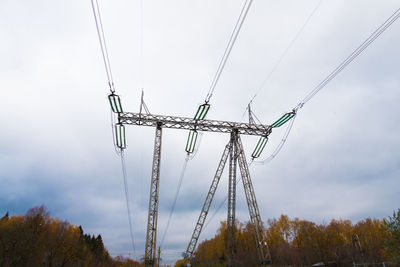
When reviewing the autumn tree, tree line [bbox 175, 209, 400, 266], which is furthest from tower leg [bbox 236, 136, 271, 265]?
tree line [bbox 175, 209, 400, 266]

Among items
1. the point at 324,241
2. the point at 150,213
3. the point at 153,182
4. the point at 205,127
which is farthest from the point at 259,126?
the point at 324,241

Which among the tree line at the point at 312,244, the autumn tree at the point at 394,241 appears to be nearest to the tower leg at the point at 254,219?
the autumn tree at the point at 394,241

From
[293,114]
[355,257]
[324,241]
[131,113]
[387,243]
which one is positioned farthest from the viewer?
[324,241]

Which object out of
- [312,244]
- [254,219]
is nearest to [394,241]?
[254,219]

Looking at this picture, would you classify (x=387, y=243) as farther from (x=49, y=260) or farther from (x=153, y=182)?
(x=49, y=260)

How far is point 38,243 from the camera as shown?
42875 mm

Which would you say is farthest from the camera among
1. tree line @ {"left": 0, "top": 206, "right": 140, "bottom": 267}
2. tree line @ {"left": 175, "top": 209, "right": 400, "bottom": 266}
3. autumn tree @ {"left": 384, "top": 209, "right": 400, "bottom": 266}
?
tree line @ {"left": 175, "top": 209, "right": 400, "bottom": 266}

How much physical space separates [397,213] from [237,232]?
196 feet

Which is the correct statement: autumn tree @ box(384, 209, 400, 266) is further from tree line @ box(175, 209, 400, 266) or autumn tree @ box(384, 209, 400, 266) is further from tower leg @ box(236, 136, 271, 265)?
tree line @ box(175, 209, 400, 266)

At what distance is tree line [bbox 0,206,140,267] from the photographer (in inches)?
1485

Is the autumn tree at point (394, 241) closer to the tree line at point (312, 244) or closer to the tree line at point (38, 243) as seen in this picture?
the tree line at point (312, 244)

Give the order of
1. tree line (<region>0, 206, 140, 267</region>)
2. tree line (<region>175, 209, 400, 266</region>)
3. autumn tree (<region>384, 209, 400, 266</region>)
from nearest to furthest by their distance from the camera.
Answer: autumn tree (<region>384, 209, 400, 266</region>) → tree line (<region>0, 206, 140, 267</region>) → tree line (<region>175, 209, 400, 266</region>)

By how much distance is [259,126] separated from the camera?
1039 inches

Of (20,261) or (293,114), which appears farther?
(20,261)
